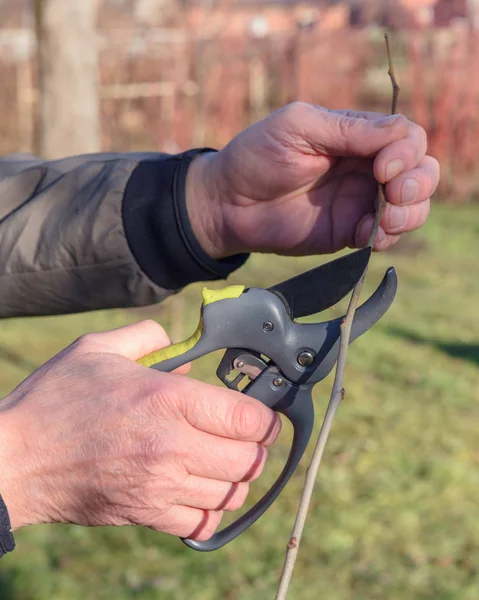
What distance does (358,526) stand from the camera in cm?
395

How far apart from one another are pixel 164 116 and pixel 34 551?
9212 millimetres

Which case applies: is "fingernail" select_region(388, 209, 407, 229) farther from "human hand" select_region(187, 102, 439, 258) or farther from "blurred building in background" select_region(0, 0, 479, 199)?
"blurred building in background" select_region(0, 0, 479, 199)

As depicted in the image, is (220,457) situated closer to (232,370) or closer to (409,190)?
(232,370)

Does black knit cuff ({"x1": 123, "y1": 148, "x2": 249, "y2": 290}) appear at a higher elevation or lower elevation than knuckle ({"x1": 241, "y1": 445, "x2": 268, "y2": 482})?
higher

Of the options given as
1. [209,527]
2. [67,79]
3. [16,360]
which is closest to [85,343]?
[209,527]

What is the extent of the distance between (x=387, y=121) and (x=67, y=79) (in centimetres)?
581

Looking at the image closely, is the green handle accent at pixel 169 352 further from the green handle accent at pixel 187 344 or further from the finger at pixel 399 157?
the finger at pixel 399 157

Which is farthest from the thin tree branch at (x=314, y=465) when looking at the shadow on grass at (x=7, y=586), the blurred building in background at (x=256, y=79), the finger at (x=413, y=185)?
the blurred building in background at (x=256, y=79)

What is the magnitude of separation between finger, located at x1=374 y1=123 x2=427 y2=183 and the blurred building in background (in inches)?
402

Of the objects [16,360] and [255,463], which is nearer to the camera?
[255,463]

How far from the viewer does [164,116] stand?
39.8 ft

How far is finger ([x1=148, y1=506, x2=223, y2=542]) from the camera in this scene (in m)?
1.56

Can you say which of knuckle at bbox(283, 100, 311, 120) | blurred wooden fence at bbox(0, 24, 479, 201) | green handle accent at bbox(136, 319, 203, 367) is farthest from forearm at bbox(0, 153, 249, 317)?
blurred wooden fence at bbox(0, 24, 479, 201)

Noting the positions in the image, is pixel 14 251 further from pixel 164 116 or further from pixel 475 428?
pixel 164 116
